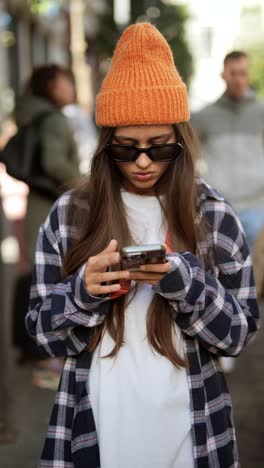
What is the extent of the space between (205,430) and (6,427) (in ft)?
8.29

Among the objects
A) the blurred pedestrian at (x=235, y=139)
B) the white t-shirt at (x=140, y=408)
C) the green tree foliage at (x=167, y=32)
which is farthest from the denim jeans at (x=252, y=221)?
the green tree foliage at (x=167, y=32)

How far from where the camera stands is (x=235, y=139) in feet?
18.4

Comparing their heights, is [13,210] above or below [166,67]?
below

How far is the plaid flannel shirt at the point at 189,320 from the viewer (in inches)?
84.7

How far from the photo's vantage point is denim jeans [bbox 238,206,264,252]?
501cm

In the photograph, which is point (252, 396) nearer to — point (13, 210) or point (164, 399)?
point (164, 399)

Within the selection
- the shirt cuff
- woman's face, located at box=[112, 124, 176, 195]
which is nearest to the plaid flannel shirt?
the shirt cuff

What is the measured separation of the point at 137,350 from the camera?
2203mm

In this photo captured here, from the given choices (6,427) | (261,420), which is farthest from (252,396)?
(6,427)

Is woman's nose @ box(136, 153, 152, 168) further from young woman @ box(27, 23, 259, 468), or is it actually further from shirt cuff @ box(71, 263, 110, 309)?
shirt cuff @ box(71, 263, 110, 309)

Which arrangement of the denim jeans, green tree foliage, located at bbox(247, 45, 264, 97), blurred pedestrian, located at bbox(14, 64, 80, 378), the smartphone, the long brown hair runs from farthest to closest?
green tree foliage, located at bbox(247, 45, 264, 97), blurred pedestrian, located at bbox(14, 64, 80, 378), the denim jeans, the long brown hair, the smartphone

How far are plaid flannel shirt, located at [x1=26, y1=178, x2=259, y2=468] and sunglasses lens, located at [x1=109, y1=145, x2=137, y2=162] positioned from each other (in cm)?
21

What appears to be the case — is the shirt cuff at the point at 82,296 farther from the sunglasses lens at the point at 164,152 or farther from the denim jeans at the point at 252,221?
the denim jeans at the point at 252,221

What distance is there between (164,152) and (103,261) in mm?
402
